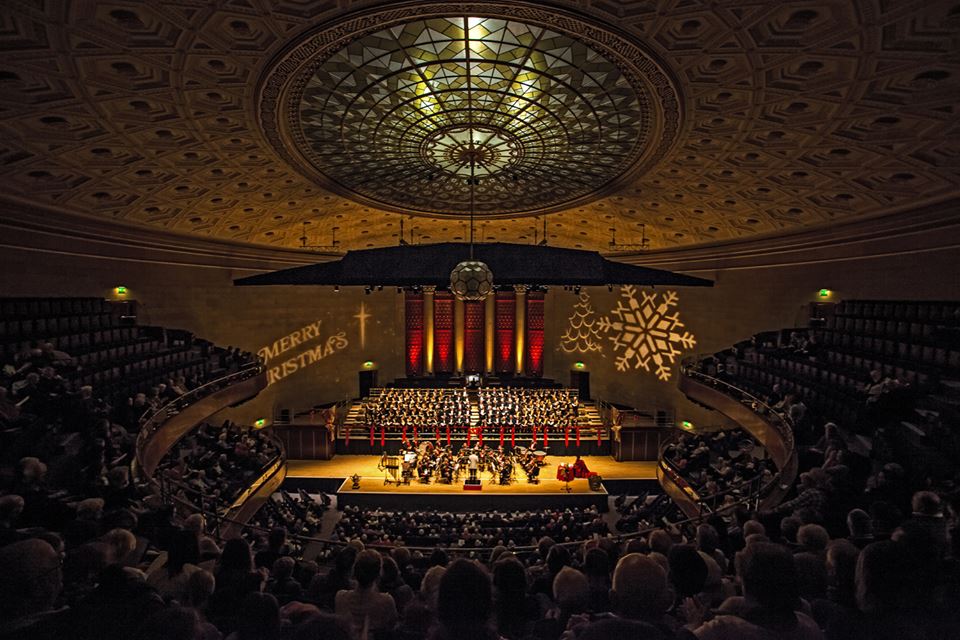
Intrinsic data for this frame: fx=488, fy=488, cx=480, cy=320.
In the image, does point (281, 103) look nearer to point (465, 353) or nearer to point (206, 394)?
point (206, 394)

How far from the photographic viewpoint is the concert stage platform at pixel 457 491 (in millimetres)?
17219

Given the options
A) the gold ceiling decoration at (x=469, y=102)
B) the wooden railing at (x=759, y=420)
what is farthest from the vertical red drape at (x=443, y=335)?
the wooden railing at (x=759, y=420)

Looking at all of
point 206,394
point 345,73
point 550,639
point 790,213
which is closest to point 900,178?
point 790,213

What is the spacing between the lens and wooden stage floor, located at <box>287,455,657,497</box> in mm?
17484

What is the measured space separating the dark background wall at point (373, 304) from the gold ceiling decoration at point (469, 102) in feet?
23.8

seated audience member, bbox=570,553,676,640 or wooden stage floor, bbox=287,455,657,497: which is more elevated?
seated audience member, bbox=570,553,676,640

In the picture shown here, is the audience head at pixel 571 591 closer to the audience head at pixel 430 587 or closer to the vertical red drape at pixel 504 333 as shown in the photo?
the audience head at pixel 430 587

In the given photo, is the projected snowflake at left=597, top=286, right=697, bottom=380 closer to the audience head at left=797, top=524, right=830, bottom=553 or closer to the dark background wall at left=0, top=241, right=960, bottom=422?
the dark background wall at left=0, top=241, right=960, bottom=422

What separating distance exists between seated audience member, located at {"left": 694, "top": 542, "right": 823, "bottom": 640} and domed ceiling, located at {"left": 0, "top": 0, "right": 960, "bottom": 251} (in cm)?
589

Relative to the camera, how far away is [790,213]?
44.7ft

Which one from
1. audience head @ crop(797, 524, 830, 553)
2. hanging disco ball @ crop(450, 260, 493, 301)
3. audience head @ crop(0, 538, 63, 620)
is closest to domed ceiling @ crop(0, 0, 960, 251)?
hanging disco ball @ crop(450, 260, 493, 301)

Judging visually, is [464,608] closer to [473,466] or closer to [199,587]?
[199,587]

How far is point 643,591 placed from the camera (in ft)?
9.59

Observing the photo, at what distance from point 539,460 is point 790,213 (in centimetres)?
1193
